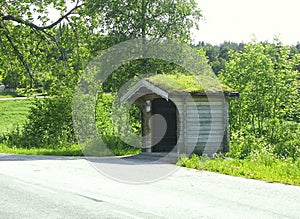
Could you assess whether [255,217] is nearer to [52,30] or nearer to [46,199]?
[46,199]

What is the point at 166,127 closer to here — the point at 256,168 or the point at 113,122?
the point at 113,122

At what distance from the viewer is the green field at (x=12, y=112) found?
1711 inches

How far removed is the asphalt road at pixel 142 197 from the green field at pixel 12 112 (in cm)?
3056

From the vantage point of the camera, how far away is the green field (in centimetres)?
4345

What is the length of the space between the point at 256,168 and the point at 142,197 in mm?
4865

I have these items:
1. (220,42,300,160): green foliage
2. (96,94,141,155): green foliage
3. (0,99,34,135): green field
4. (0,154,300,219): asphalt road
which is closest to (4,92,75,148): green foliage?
(96,94,141,155): green foliage

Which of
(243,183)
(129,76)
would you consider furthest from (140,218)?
(129,76)

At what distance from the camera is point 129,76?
22781 millimetres

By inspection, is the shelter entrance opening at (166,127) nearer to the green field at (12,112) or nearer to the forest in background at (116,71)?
the forest in background at (116,71)

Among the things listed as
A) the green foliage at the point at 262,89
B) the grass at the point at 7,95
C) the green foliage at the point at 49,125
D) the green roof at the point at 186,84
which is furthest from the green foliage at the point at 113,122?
the grass at the point at 7,95

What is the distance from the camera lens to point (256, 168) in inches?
508

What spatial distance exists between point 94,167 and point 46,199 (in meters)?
5.50

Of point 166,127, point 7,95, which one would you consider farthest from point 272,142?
point 7,95

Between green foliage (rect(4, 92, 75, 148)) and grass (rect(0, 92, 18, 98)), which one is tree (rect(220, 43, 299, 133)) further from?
grass (rect(0, 92, 18, 98))
